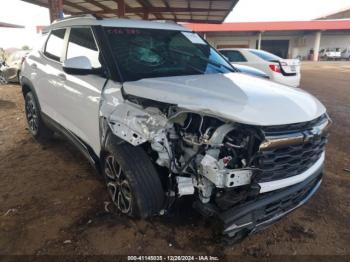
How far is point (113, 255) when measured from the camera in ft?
8.61

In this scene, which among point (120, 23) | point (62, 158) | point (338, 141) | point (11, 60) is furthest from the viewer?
point (11, 60)

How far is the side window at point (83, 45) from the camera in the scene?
3.30 metres

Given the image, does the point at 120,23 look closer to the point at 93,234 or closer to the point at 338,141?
the point at 93,234

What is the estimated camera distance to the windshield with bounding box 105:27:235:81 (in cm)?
318

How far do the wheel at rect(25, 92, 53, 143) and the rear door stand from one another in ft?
3.94

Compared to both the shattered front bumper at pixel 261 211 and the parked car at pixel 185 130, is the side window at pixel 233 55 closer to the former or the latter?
the parked car at pixel 185 130

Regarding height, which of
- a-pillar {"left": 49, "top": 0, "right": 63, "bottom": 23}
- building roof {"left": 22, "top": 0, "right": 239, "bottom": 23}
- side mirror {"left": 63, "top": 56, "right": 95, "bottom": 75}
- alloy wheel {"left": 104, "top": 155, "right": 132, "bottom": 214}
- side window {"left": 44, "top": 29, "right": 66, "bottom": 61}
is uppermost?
building roof {"left": 22, "top": 0, "right": 239, "bottom": 23}

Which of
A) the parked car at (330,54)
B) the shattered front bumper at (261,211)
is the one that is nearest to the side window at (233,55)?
the shattered front bumper at (261,211)

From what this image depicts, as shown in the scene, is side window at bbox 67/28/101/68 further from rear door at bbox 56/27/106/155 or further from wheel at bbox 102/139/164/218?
wheel at bbox 102/139/164/218

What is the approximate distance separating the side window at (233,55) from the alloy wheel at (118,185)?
25.7 ft

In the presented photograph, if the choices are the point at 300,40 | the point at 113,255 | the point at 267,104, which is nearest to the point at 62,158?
the point at 113,255

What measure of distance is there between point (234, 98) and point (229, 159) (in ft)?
1.68

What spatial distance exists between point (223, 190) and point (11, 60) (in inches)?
565

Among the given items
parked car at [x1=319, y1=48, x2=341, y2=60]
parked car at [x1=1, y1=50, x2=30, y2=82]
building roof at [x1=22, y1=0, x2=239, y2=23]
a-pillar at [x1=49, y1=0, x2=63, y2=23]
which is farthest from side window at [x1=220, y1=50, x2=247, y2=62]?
parked car at [x1=319, y1=48, x2=341, y2=60]
